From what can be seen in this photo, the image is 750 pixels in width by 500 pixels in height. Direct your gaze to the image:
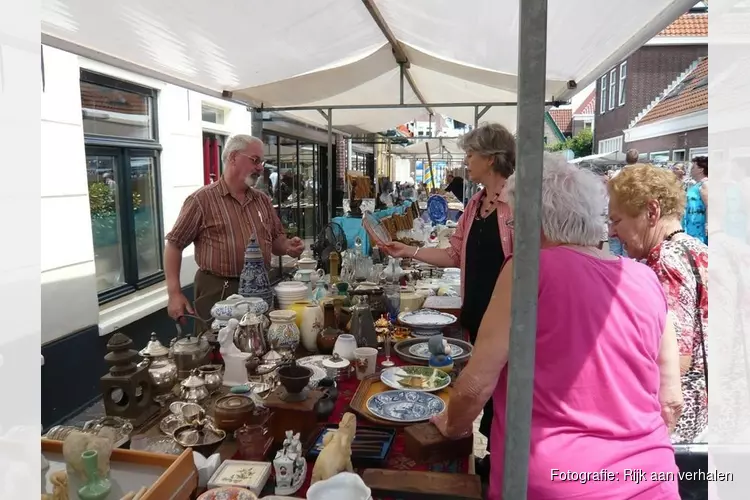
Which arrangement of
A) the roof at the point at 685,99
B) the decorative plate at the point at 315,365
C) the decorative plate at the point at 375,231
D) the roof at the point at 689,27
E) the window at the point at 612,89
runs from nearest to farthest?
the decorative plate at the point at 315,365 → the decorative plate at the point at 375,231 → the roof at the point at 685,99 → the roof at the point at 689,27 → the window at the point at 612,89

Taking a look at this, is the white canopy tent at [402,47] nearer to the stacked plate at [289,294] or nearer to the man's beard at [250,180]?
the man's beard at [250,180]

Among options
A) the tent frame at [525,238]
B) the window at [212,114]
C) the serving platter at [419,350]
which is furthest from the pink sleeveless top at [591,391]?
the window at [212,114]

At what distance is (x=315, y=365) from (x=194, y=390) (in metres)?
0.57

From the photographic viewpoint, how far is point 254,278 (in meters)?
2.59

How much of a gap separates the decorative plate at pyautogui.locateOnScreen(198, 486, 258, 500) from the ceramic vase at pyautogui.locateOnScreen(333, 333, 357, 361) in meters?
1.01

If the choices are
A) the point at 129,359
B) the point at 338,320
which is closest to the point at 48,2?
the point at 129,359

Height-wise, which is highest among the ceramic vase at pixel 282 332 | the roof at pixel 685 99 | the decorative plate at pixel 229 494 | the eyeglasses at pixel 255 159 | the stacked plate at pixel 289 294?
the roof at pixel 685 99

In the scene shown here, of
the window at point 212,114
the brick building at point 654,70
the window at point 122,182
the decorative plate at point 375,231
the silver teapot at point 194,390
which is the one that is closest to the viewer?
the silver teapot at point 194,390

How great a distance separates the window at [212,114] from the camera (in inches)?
253

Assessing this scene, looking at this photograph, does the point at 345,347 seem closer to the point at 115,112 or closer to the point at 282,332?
the point at 282,332

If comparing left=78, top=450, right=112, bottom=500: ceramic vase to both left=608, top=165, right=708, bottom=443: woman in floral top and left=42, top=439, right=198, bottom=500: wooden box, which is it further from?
left=608, top=165, right=708, bottom=443: woman in floral top

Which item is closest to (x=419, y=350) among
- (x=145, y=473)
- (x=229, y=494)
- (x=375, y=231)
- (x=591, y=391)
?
(x=591, y=391)

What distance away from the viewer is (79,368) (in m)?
4.19

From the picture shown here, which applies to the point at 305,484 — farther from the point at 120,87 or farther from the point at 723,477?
the point at 120,87
